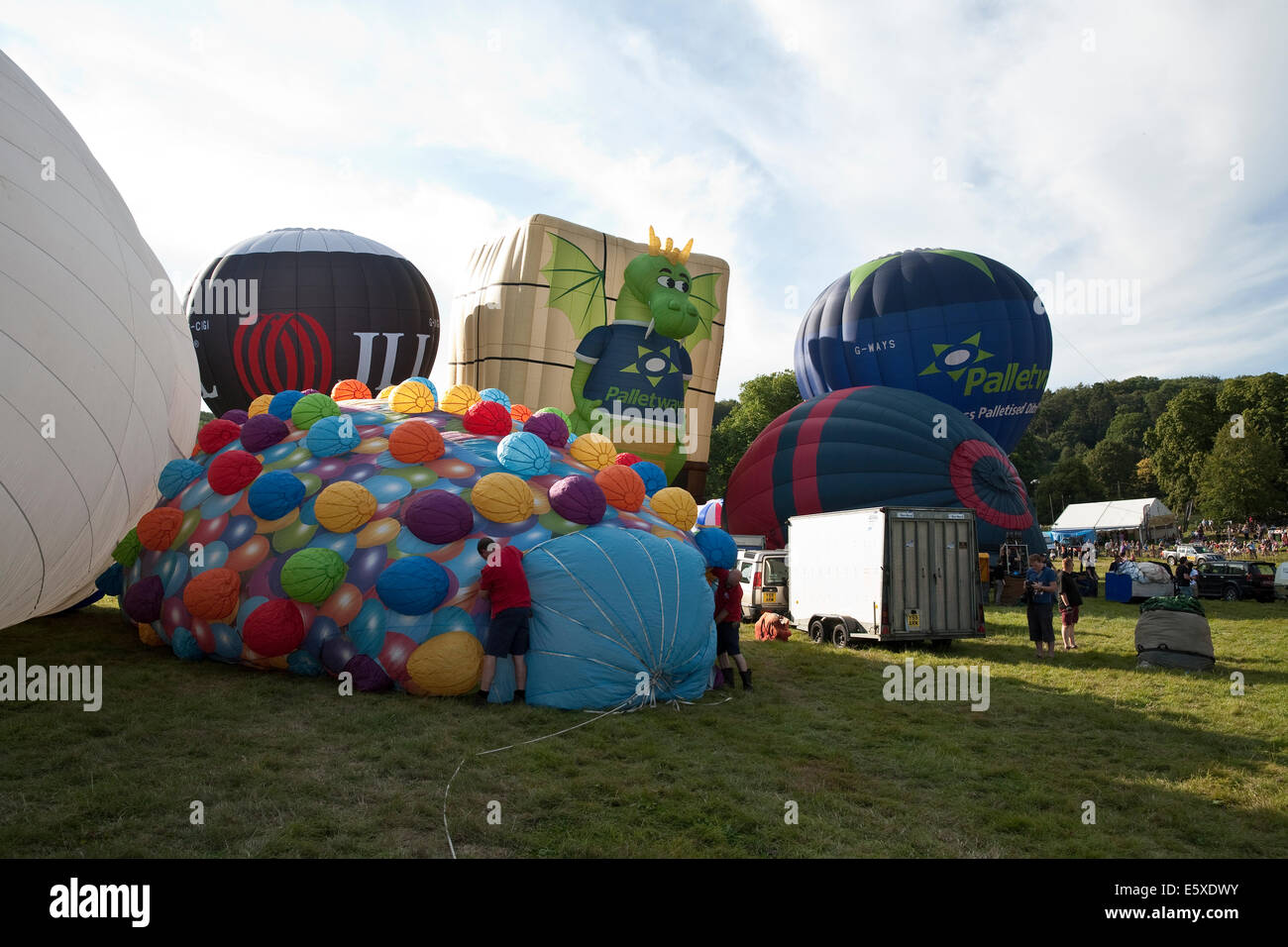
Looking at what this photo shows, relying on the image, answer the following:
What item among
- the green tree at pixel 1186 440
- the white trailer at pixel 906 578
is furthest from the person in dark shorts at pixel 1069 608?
the green tree at pixel 1186 440

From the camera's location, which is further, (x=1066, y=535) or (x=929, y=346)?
(x=1066, y=535)

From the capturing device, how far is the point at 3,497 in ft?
16.4

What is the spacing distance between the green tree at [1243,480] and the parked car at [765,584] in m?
43.4

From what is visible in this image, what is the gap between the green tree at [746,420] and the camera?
48.5m

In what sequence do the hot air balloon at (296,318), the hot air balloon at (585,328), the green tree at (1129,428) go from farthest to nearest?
the green tree at (1129,428) → the hot air balloon at (296,318) → the hot air balloon at (585,328)

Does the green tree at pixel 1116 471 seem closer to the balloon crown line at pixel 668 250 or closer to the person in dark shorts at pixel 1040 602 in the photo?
the balloon crown line at pixel 668 250

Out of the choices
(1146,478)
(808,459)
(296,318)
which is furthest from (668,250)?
(1146,478)

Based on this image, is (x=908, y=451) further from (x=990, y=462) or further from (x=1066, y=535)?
(x=1066, y=535)

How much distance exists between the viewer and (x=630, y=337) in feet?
63.5

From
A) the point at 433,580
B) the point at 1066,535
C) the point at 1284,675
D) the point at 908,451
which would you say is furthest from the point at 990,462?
the point at 1066,535

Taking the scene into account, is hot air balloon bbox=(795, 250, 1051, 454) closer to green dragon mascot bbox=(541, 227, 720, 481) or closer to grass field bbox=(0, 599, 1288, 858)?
green dragon mascot bbox=(541, 227, 720, 481)
